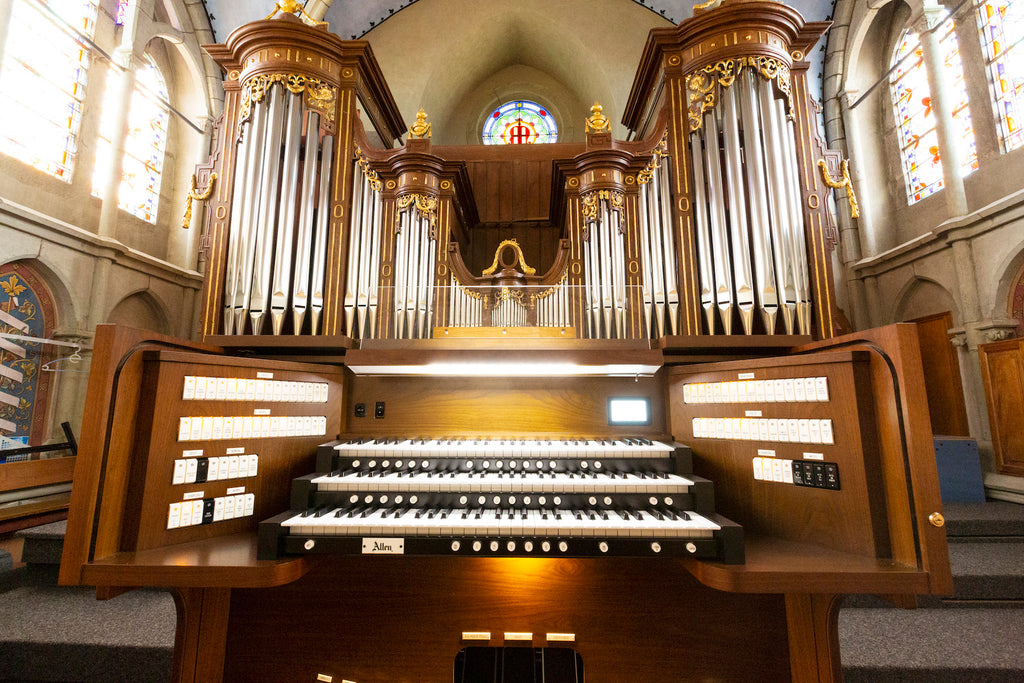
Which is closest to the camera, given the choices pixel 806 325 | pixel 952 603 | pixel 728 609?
pixel 728 609

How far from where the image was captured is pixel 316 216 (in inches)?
133

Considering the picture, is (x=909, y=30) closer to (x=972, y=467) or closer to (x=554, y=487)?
(x=972, y=467)

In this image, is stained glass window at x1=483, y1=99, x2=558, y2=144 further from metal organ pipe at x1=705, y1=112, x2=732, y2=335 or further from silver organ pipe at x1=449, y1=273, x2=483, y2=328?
silver organ pipe at x1=449, y1=273, x2=483, y2=328

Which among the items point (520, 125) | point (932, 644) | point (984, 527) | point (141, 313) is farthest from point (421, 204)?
point (520, 125)

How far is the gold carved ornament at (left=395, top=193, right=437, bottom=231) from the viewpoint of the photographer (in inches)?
155

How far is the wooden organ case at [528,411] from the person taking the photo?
6.63ft

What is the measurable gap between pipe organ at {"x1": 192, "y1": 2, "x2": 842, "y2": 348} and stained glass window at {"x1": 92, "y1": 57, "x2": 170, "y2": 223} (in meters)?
5.66

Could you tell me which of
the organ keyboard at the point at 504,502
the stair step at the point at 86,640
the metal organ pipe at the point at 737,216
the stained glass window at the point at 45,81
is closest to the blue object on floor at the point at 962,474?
the metal organ pipe at the point at 737,216

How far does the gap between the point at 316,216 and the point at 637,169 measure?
247cm

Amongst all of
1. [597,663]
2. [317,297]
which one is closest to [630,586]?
[597,663]

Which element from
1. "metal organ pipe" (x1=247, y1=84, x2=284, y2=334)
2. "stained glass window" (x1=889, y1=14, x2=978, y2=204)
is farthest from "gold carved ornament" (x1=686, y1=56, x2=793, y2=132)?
"stained glass window" (x1=889, y1=14, x2=978, y2=204)

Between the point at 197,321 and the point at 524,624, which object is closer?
the point at 524,624

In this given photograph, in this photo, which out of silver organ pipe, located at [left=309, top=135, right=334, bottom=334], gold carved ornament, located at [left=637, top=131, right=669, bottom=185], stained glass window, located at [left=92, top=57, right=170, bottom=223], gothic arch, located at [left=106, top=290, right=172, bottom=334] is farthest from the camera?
gothic arch, located at [left=106, top=290, right=172, bottom=334]

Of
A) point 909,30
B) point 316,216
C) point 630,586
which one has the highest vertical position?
point 909,30
